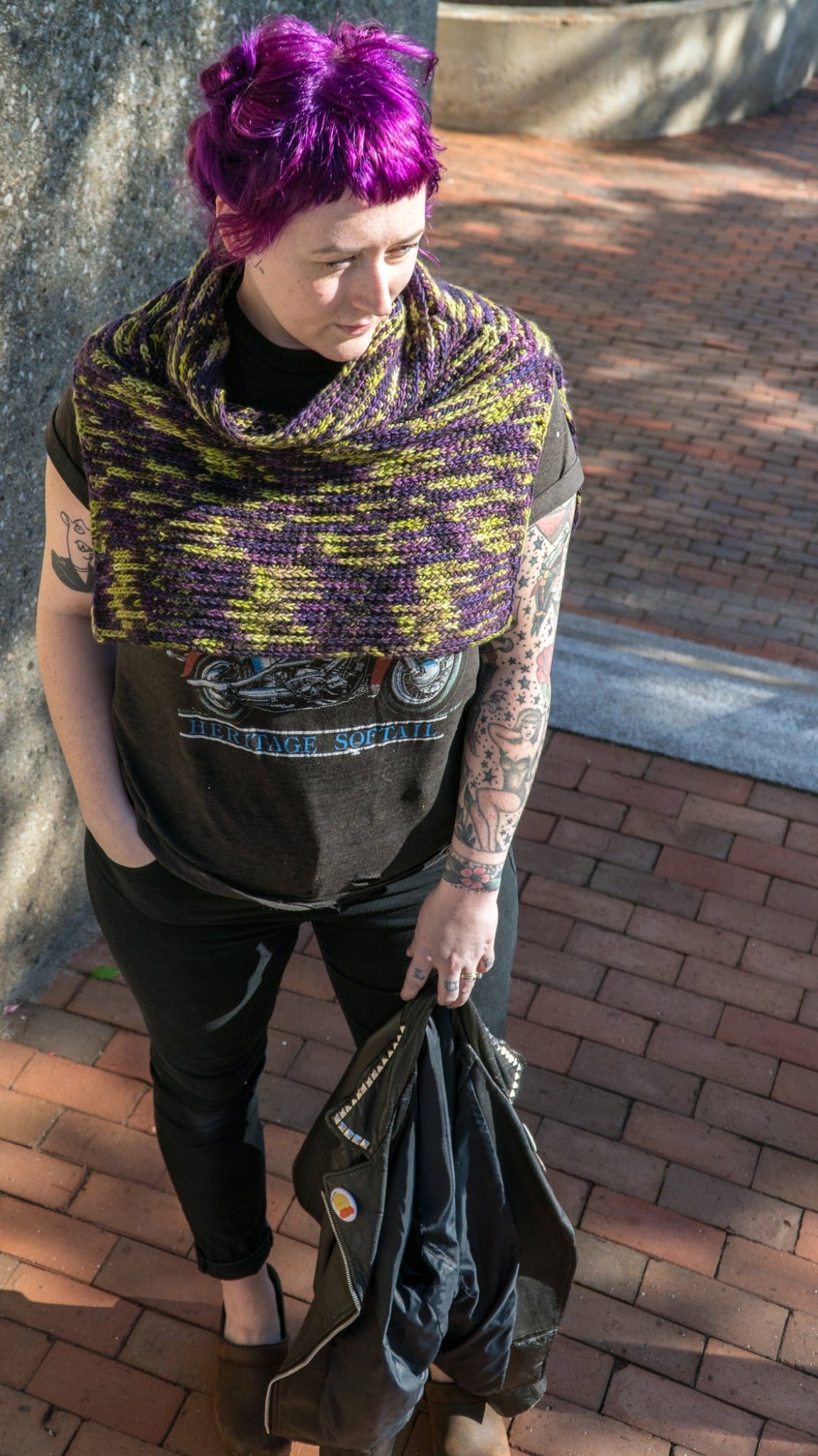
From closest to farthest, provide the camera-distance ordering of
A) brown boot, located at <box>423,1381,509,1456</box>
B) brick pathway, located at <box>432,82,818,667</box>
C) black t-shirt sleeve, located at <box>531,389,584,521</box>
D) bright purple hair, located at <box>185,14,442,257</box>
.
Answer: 1. bright purple hair, located at <box>185,14,442,257</box>
2. black t-shirt sleeve, located at <box>531,389,584,521</box>
3. brown boot, located at <box>423,1381,509,1456</box>
4. brick pathway, located at <box>432,82,818,667</box>

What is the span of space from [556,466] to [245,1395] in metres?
1.60

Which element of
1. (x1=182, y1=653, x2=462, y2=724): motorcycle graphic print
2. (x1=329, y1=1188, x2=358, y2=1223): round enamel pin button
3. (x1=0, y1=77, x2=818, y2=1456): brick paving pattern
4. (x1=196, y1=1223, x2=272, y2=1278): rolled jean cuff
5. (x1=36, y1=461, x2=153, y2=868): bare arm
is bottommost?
(x1=0, y1=77, x2=818, y2=1456): brick paving pattern

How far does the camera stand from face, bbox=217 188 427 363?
132cm

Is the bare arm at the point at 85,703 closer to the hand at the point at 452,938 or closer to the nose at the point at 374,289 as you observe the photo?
the hand at the point at 452,938

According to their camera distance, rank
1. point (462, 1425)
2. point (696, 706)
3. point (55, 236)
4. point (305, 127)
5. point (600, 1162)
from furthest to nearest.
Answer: point (696, 706)
point (600, 1162)
point (55, 236)
point (462, 1425)
point (305, 127)

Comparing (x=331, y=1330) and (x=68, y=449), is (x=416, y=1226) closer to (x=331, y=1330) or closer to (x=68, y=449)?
(x=331, y=1330)

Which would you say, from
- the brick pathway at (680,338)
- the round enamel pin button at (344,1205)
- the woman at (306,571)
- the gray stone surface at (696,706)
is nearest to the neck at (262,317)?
the woman at (306,571)

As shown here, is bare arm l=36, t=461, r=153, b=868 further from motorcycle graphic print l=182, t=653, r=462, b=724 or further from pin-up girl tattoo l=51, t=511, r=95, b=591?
motorcycle graphic print l=182, t=653, r=462, b=724

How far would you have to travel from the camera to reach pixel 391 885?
1.80 meters

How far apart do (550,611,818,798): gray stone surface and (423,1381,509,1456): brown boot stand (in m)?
1.98

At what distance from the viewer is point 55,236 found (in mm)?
2326

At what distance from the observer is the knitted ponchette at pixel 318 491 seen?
4.83 feet

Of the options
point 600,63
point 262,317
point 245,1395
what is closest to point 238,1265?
point 245,1395

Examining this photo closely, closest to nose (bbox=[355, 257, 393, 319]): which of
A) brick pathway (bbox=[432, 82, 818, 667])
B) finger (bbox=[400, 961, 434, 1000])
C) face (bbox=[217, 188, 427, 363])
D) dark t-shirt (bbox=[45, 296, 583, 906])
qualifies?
face (bbox=[217, 188, 427, 363])
